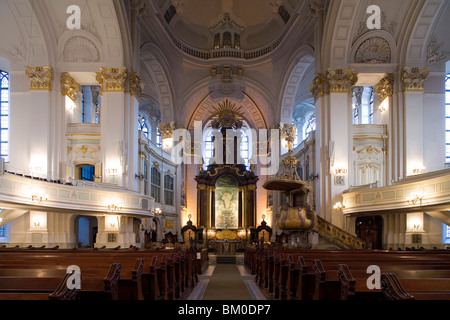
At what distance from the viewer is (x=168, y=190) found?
30828 millimetres

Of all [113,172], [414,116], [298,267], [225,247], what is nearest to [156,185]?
[225,247]

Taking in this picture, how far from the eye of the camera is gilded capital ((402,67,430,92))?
70.0 feet

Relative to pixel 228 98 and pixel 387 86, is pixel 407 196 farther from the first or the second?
pixel 228 98

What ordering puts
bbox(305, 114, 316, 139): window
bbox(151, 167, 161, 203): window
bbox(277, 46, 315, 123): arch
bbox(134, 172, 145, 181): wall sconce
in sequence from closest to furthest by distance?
bbox(134, 172, 145, 181): wall sconce
bbox(151, 167, 161, 203): window
bbox(277, 46, 315, 123): arch
bbox(305, 114, 316, 139): window

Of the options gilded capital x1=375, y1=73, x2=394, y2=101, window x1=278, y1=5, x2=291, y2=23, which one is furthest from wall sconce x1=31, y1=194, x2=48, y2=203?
window x1=278, y1=5, x2=291, y2=23

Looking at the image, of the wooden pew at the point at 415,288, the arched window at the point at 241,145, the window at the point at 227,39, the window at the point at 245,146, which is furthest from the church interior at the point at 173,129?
the window at the point at 245,146

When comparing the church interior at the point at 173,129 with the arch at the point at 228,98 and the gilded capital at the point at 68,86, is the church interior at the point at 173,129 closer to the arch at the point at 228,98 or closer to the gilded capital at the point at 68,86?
the gilded capital at the point at 68,86

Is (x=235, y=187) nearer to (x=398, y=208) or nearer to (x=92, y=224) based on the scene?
(x=92, y=224)

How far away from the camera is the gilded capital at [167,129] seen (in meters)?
→ 31.3

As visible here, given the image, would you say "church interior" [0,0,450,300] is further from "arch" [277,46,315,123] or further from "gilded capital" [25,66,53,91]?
"arch" [277,46,315,123]

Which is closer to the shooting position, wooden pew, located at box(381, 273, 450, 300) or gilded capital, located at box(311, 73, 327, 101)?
wooden pew, located at box(381, 273, 450, 300)

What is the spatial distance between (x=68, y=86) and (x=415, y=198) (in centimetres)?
1659

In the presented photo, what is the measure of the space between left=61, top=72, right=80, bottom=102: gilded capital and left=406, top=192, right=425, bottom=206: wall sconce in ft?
53.5

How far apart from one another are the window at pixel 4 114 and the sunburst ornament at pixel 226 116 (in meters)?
15.6
